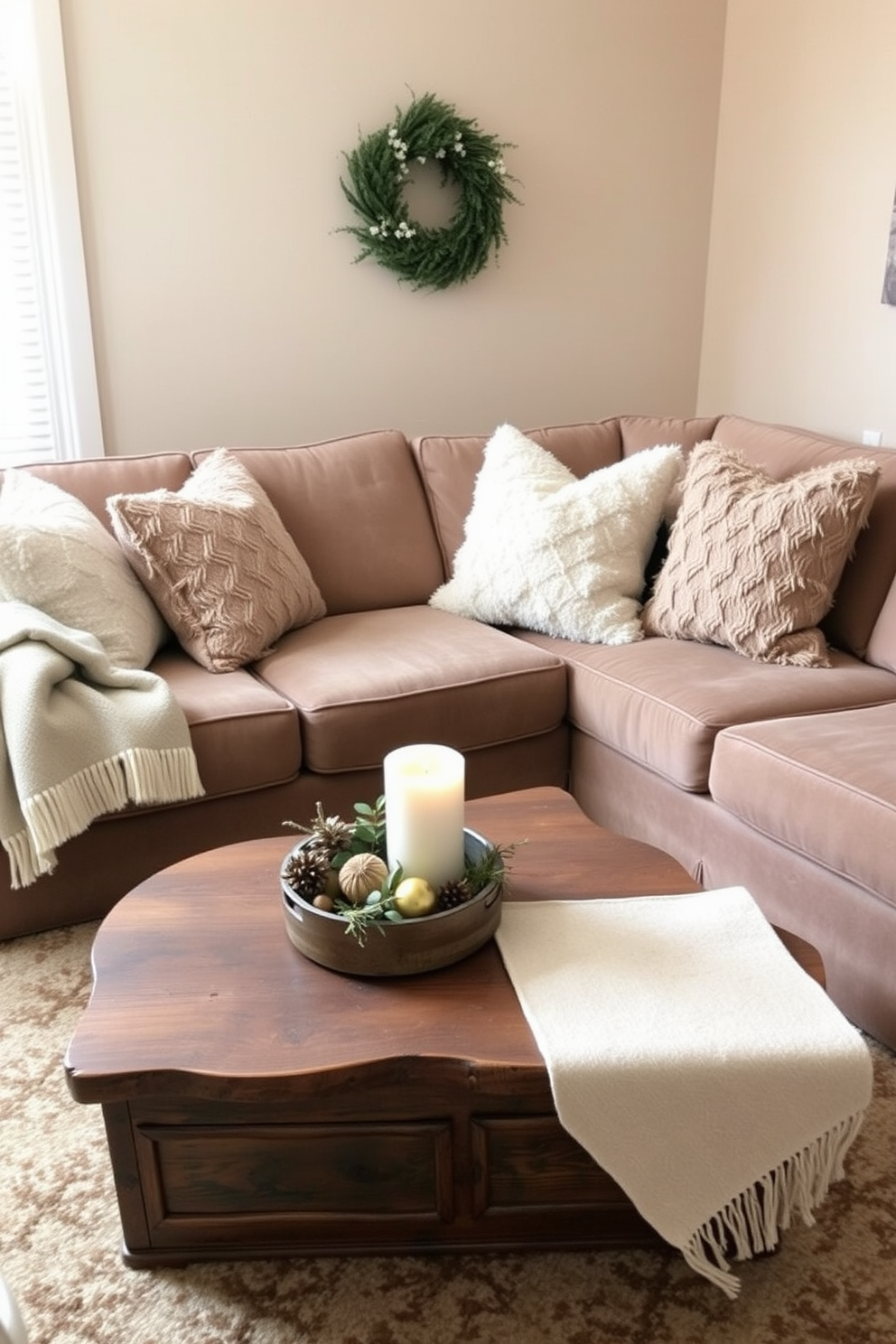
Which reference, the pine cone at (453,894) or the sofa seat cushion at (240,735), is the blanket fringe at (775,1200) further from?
the sofa seat cushion at (240,735)

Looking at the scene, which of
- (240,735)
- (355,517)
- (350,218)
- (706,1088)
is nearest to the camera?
(706,1088)

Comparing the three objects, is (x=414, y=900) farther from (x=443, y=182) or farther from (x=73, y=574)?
(x=443, y=182)

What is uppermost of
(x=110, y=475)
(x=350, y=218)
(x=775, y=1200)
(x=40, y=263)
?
(x=350, y=218)

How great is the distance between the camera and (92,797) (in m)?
2.15

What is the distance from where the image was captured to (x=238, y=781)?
2318 millimetres

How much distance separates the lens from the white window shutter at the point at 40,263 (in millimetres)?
2910

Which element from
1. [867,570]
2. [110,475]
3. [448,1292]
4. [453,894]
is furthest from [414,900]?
[110,475]

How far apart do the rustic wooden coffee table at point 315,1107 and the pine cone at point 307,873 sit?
92 millimetres

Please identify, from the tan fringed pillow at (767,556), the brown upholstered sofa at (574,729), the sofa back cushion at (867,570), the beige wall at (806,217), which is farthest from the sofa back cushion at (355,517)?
the beige wall at (806,217)

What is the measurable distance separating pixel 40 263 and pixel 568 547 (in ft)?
5.28

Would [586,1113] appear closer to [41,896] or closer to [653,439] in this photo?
[41,896]

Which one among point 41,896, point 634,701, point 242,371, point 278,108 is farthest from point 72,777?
point 278,108

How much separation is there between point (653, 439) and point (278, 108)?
138 centimetres

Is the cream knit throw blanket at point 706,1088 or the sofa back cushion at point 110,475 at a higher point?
the sofa back cushion at point 110,475
